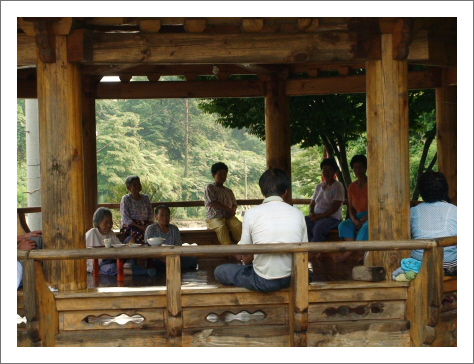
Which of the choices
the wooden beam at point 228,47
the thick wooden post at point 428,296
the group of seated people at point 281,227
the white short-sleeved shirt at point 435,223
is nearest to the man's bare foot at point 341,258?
the group of seated people at point 281,227


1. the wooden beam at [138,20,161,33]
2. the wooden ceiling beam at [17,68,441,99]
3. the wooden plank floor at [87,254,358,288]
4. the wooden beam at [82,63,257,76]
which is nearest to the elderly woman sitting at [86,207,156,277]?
the wooden plank floor at [87,254,358,288]

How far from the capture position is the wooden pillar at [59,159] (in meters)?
5.79

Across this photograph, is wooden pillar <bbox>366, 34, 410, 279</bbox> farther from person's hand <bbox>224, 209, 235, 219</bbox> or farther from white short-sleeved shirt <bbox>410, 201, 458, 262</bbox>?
person's hand <bbox>224, 209, 235, 219</bbox>

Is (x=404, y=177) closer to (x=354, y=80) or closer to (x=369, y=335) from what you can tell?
(x=369, y=335)

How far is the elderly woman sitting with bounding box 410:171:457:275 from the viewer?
5840mm

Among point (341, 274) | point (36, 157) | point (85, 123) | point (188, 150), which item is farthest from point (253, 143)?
point (341, 274)

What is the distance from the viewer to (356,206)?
836 cm

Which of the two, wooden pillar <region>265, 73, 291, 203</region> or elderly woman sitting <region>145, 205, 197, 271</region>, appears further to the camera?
wooden pillar <region>265, 73, 291, 203</region>

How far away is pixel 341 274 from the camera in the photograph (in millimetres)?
6902

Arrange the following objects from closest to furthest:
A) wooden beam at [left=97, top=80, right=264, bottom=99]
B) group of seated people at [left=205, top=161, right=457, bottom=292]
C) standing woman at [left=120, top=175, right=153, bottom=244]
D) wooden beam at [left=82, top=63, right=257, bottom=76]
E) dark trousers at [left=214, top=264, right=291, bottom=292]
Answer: group of seated people at [left=205, top=161, right=457, bottom=292] → dark trousers at [left=214, top=264, right=291, bottom=292] → standing woman at [left=120, top=175, right=153, bottom=244] → wooden beam at [left=82, top=63, right=257, bottom=76] → wooden beam at [left=97, top=80, right=264, bottom=99]

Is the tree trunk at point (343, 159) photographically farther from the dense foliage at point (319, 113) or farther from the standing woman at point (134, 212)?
the standing woman at point (134, 212)

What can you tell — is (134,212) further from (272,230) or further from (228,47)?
(272,230)

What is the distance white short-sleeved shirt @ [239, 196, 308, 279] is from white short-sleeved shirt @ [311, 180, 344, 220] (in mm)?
3437

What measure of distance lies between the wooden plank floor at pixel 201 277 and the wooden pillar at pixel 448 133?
7.80ft
